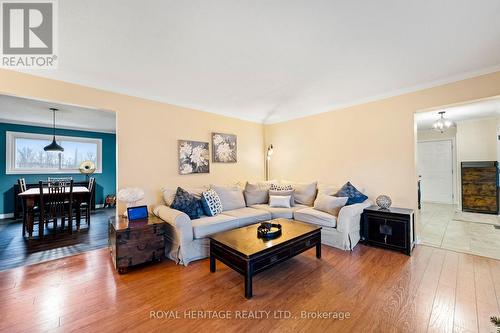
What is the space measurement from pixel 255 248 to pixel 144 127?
260cm

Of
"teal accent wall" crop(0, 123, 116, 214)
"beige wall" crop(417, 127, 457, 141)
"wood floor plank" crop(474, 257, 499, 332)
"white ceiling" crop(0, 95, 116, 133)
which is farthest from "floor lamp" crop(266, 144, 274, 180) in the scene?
"beige wall" crop(417, 127, 457, 141)

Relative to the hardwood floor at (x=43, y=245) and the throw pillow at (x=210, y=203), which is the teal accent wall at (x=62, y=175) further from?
the throw pillow at (x=210, y=203)

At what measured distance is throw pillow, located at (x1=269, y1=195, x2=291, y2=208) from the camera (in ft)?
12.6

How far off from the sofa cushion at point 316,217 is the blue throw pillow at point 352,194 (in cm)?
44

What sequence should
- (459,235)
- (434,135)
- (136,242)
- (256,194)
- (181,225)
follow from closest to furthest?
(136,242)
(181,225)
(459,235)
(256,194)
(434,135)

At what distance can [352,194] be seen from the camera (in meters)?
3.42

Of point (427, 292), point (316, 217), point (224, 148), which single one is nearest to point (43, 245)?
point (224, 148)

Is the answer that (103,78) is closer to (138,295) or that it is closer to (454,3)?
(138,295)

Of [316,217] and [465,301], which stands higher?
[316,217]

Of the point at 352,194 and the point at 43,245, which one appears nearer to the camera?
the point at 43,245

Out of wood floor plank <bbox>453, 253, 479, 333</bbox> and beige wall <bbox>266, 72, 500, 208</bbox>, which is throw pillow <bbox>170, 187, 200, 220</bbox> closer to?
beige wall <bbox>266, 72, 500, 208</bbox>

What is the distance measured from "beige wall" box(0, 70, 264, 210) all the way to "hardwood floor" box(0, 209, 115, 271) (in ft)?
3.94

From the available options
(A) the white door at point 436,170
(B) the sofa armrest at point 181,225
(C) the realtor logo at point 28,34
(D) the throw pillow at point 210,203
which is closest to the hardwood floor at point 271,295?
(B) the sofa armrest at point 181,225

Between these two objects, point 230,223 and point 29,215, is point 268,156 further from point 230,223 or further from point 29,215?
point 29,215
